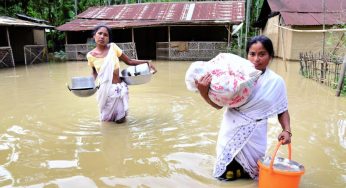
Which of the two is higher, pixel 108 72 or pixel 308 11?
pixel 308 11

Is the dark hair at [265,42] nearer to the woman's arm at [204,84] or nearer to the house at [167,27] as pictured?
the woman's arm at [204,84]

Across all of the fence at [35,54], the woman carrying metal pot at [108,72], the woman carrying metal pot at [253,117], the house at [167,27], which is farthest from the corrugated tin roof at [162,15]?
the woman carrying metal pot at [253,117]

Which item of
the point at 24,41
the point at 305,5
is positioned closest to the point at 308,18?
the point at 305,5

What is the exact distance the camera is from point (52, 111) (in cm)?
584

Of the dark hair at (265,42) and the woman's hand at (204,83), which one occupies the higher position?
the dark hair at (265,42)

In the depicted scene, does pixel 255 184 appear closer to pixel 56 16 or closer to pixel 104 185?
pixel 104 185

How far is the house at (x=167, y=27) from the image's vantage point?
1689cm

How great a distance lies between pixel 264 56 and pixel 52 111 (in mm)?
4542

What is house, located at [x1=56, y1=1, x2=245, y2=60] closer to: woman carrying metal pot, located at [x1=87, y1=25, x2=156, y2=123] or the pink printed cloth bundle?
woman carrying metal pot, located at [x1=87, y1=25, x2=156, y2=123]

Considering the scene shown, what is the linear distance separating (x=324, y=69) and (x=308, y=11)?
353 inches

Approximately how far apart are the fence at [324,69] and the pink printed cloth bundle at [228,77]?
5.22 meters

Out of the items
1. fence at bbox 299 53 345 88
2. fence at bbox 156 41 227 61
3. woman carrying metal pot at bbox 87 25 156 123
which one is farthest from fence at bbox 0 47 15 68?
fence at bbox 299 53 345 88

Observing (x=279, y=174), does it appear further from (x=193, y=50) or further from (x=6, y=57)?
(x=6, y=57)

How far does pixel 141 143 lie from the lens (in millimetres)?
4012
